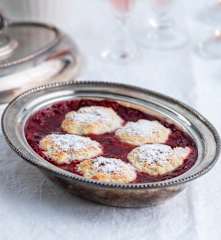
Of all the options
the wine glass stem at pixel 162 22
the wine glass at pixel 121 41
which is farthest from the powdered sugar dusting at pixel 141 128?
the wine glass stem at pixel 162 22

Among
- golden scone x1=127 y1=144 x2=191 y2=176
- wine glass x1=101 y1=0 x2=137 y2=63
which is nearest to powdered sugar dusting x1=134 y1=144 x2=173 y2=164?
golden scone x1=127 y1=144 x2=191 y2=176

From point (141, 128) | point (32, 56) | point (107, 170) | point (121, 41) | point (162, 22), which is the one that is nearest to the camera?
point (107, 170)

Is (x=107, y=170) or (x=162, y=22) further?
(x=162, y=22)

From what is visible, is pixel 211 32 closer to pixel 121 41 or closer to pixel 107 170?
pixel 121 41

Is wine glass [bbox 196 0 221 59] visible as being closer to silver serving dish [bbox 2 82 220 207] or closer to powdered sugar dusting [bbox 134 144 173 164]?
silver serving dish [bbox 2 82 220 207]

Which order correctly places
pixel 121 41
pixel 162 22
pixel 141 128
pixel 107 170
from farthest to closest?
pixel 162 22 < pixel 121 41 < pixel 141 128 < pixel 107 170

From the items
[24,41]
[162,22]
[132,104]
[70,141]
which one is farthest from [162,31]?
[70,141]

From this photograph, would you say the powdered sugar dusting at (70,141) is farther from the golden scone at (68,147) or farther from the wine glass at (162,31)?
the wine glass at (162,31)
